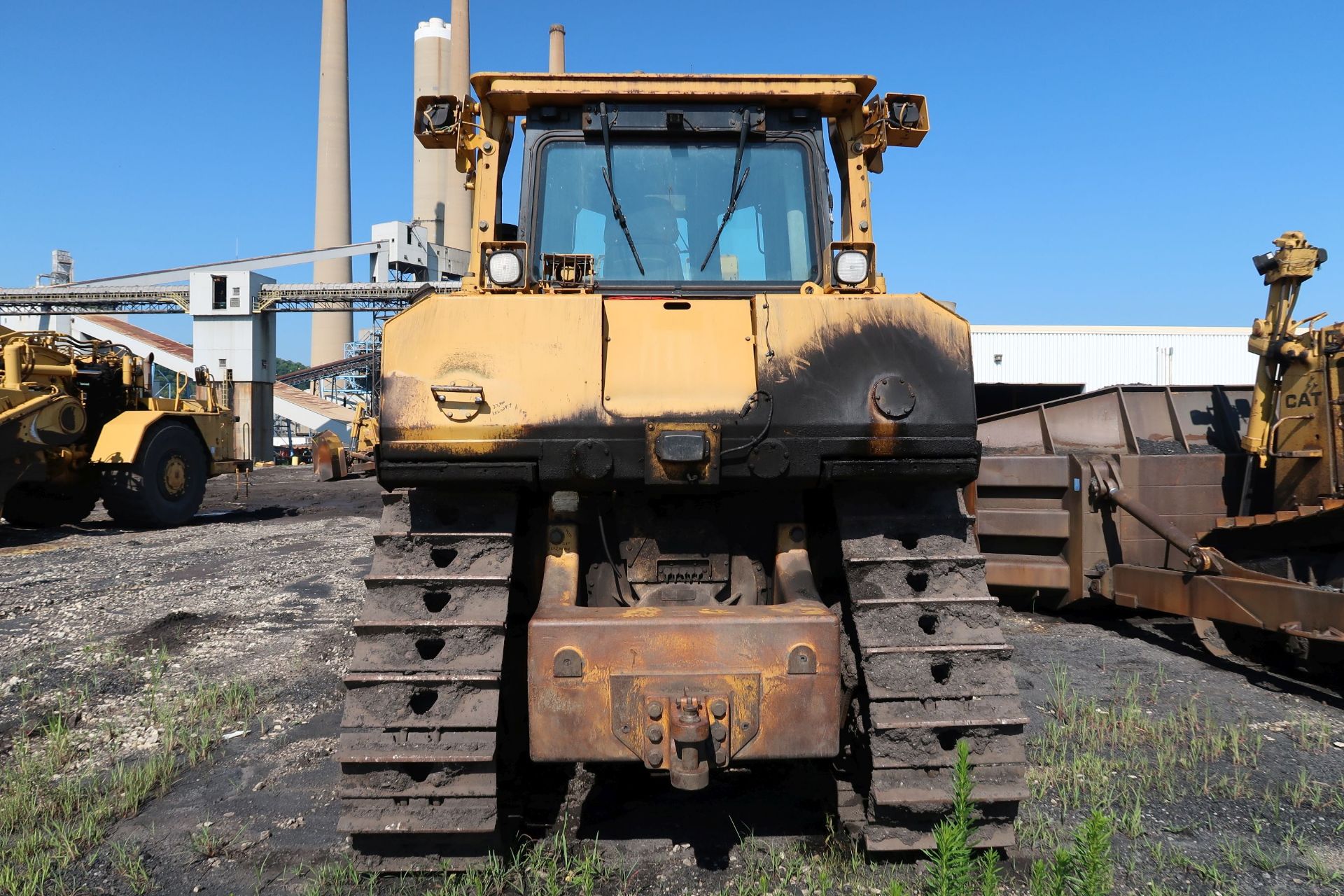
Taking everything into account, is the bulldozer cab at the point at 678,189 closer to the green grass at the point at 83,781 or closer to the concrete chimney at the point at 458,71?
the green grass at the point at 83,781

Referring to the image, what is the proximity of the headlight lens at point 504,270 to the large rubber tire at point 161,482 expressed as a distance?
11401mm

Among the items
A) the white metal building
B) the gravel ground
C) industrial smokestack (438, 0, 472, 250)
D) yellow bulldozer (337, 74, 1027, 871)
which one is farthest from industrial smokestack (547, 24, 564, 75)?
yellow bulldozer (337, 74, 1027, 871)

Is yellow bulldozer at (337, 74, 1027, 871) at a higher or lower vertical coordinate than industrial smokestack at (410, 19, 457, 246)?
lower

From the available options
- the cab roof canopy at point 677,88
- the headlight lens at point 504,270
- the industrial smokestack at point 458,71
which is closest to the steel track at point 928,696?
the headlight lens at point 504,270

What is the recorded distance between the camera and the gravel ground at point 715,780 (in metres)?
3.16

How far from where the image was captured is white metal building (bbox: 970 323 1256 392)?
84.7ft

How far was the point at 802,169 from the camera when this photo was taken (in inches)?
157

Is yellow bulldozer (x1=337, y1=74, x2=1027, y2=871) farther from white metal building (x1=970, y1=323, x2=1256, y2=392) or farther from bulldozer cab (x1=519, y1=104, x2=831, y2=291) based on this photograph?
white metal building (x1=970, y1=323, x2=1256, y2=392)

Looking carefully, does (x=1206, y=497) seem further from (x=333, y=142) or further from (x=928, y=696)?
(x=333, y=142)

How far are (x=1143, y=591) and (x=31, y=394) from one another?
12.8 metres

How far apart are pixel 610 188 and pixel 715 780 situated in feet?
8.78

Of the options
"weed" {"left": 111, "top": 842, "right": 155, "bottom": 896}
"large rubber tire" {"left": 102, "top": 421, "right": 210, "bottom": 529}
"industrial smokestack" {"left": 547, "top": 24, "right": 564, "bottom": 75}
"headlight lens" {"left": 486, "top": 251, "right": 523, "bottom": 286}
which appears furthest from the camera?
"industrial smokestack" {"left": 547, "top": 24, "right": 564, "bottom": 75}

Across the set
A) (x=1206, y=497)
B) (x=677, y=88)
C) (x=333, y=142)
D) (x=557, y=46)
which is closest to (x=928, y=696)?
(x=677, y=88)

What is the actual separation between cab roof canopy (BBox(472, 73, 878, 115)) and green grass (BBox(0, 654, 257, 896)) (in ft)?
11.1
